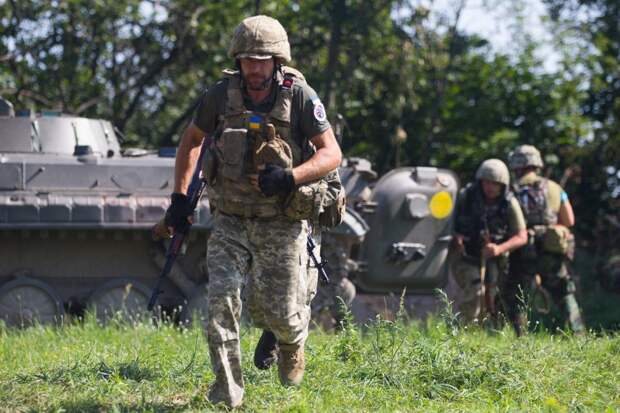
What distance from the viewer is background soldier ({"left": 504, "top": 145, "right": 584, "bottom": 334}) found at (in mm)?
9078

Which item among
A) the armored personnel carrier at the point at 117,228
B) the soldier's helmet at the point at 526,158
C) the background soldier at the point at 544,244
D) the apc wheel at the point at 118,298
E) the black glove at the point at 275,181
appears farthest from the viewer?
the soldier's helmet at the point at 526,158

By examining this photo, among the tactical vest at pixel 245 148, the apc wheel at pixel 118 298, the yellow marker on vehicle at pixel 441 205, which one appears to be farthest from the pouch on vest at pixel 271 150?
the yellow marker on vehicle at pixel 441 205

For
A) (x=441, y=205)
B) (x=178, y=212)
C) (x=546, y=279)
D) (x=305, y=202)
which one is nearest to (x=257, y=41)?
(x=305, y=202)

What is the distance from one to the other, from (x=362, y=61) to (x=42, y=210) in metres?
7.14

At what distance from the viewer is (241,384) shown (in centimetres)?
503

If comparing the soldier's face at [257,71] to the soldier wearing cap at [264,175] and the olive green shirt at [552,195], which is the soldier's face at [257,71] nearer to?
the soldier wearing cap at [264,175]

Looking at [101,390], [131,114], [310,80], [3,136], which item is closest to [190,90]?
[131,114]

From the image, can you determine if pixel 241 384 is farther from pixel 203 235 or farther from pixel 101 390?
pixel 203 235

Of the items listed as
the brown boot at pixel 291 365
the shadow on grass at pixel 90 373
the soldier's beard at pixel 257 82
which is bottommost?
the shadow on grass at pixel 90 373

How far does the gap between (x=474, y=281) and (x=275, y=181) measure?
4.16 m

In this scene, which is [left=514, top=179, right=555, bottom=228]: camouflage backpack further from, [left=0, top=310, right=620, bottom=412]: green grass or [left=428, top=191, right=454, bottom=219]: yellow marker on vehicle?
[left=0, top=310, right=620, bottom=412]: green grass

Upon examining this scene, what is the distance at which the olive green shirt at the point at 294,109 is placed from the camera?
5.26 metres

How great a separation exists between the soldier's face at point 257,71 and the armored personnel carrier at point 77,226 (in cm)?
395

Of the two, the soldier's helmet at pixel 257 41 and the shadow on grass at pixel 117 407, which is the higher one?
the soldier's helmet at pixel 257 41
